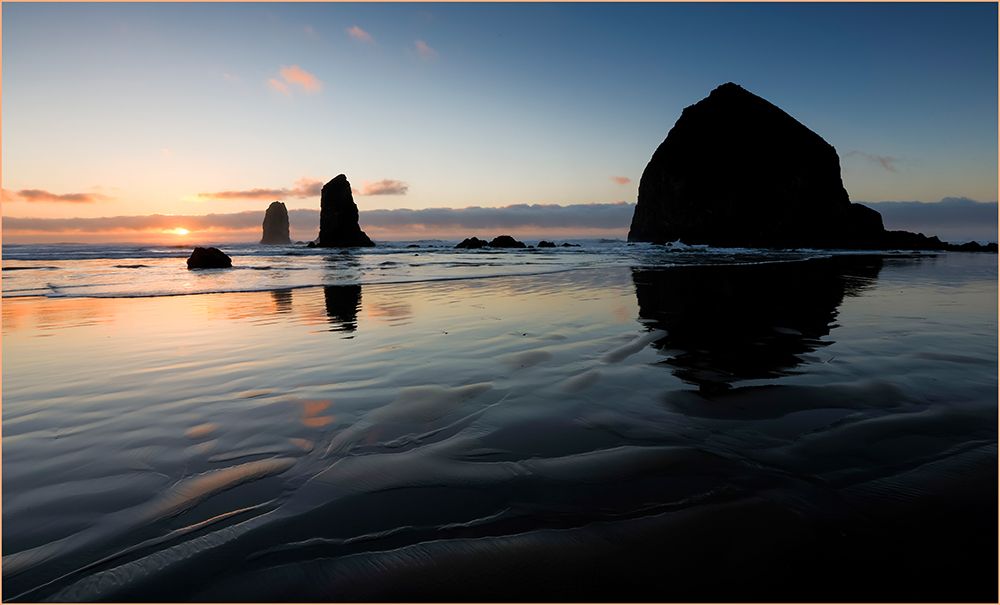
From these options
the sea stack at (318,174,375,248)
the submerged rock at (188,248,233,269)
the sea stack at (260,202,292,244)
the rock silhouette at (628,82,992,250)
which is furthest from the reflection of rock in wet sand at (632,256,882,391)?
the sea stack at (260,202,292,244)

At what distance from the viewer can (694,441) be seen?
9.74 ft

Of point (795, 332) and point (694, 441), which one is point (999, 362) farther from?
point (694, 441)

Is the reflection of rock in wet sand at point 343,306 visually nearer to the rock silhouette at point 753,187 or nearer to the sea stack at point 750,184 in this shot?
the rock silhouette at point 753,187

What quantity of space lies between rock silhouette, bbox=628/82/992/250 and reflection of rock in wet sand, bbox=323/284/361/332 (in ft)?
208

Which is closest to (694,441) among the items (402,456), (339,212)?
(402,456)

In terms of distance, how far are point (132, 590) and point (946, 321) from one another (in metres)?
10.1

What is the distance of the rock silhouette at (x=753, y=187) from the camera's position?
6512 centimetres

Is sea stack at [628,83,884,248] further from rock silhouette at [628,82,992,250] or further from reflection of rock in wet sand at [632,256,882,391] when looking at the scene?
reflection of rock in wet sand at [632,256,882,391]

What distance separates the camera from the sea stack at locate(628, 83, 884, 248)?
215 ft

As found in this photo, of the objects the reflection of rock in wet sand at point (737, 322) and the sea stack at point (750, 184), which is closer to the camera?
the reflection of rock in wet sand at point (737, 322)

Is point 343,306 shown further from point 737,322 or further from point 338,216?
point 338,216

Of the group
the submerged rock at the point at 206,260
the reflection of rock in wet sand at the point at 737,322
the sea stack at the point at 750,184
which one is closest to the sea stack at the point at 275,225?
the sea stack at the point at 750,184

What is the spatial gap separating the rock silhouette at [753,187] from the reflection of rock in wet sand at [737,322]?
57.8m

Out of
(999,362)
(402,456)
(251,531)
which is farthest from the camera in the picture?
(999,362)
